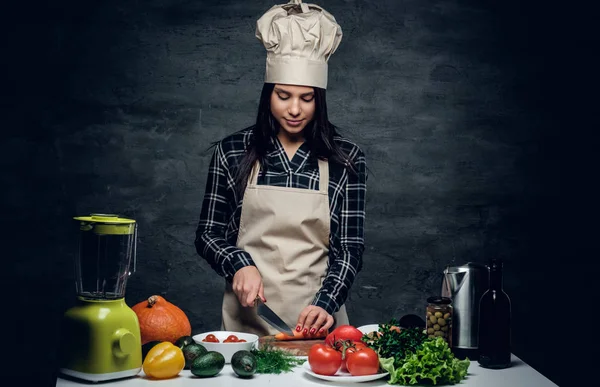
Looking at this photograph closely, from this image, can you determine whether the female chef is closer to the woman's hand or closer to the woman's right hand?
the woman's right hand

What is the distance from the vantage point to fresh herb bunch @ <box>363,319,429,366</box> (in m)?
2.36

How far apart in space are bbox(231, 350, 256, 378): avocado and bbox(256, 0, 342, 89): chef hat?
1.11 meters

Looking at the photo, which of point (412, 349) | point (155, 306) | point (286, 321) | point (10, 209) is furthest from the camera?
point (10, 209)

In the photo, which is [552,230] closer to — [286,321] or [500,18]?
[500,18]

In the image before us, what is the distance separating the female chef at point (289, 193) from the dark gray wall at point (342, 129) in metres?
→ 1.47

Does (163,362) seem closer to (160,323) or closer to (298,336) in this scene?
(160,323)

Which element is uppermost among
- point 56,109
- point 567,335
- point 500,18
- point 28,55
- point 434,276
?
point 500,18

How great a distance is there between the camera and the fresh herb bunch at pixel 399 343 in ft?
A: 7.73

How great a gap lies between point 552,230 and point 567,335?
0.61 m

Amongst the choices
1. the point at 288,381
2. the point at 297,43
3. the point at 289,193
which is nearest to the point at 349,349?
the point at 288,381

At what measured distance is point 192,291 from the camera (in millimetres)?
4688

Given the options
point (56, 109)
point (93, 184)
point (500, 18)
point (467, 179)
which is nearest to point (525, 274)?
point (467, 179)

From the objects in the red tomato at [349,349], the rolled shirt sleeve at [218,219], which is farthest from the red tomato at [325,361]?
the rolled shirt sleeve at [218,219]

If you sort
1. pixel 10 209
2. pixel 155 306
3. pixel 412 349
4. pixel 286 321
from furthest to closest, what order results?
pixel 10 209 < pixel 286 321 < pixel 155 306 < pixel 412 349
